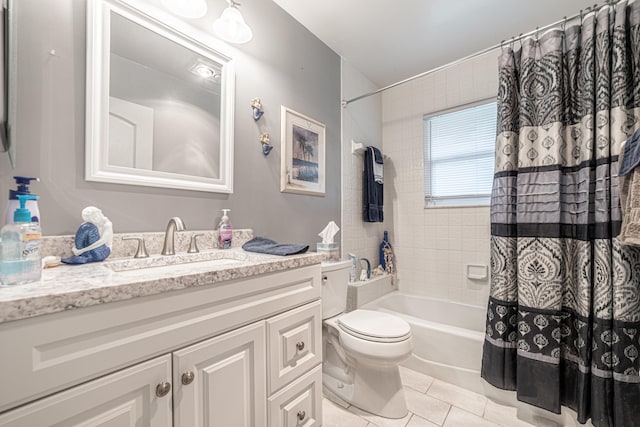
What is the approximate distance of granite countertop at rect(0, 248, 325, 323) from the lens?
0.48 meters

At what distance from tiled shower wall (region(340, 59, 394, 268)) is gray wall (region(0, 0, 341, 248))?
123 millimetres

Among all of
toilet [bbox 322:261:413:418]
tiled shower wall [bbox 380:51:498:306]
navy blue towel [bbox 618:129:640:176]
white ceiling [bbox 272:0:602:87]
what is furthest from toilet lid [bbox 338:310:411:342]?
white ceiling [bbox 272:0:602:87]

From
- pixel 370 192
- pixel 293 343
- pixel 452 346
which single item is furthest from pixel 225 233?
pixel 452 346

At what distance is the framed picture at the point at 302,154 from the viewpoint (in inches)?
66.9

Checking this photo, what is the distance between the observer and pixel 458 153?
2.37 m

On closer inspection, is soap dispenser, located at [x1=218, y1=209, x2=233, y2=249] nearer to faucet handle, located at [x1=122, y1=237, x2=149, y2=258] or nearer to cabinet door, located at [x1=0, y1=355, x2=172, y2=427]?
faucet handle, located at [x1=122, y1=237, x2=149, y2=258]

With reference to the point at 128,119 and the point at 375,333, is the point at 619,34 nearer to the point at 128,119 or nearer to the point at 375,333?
the point at 375,333

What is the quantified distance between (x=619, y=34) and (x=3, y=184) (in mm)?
2563

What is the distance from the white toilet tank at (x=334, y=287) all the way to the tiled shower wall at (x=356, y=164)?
1.62 ft

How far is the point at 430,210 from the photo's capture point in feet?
8.05

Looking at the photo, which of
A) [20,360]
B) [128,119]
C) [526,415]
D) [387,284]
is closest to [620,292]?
[526,415]

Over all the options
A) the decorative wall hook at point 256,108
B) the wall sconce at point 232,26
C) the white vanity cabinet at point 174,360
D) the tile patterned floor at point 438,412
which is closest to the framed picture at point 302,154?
the decorative wall hook at point 256,108

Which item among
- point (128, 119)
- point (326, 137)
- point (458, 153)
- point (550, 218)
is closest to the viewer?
point (128, 119)

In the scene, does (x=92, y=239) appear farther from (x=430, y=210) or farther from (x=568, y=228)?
(x=430, y=210)
